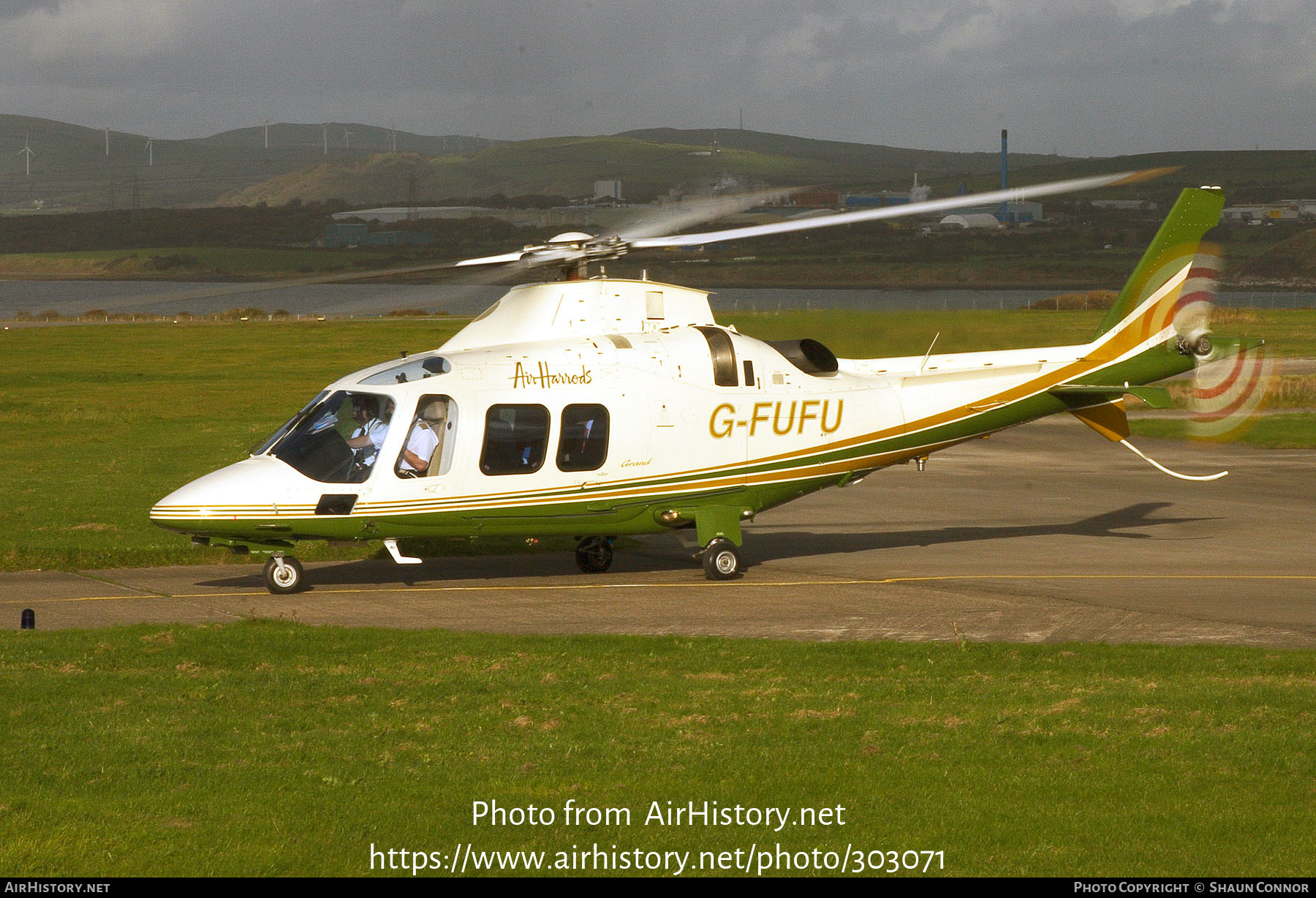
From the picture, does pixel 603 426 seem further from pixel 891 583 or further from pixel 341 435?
pixel 891 583

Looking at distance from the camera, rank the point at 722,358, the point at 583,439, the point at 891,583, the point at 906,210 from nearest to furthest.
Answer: the point at 906,210, the point at 583,439, the point at 891,583, the point at 722,358

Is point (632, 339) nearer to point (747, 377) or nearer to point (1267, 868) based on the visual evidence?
point (747, 377)

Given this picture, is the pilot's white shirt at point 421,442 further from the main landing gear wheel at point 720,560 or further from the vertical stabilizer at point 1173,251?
the vertical stabilizer at point 1173,251

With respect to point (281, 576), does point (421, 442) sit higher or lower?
higher

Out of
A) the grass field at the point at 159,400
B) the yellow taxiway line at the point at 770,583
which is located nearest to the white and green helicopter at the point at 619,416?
the yellow taxiway line at the point at 770,583

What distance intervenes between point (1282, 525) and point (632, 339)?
38.0ft

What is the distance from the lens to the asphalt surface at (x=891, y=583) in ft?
51.6

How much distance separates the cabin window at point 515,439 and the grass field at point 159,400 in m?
4.22

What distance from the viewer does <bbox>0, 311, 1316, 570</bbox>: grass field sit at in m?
20.8

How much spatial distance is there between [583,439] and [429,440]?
2.03 m

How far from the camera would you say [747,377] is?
18.7 m

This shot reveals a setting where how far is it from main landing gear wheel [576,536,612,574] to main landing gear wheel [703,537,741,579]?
1.60 meters

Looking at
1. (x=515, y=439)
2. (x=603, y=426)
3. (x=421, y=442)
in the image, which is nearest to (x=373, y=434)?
(x=421, y=442)

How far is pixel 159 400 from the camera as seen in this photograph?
44.2 metres
